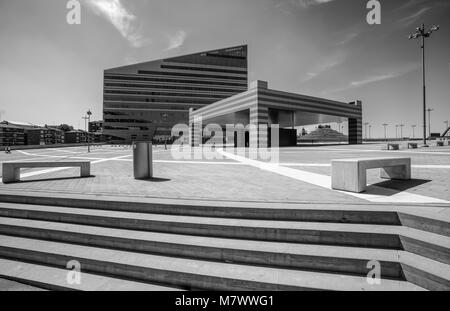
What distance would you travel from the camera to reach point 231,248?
120 inches

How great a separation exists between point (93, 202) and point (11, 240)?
1357 millimetres

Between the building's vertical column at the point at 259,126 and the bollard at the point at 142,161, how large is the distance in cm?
2412

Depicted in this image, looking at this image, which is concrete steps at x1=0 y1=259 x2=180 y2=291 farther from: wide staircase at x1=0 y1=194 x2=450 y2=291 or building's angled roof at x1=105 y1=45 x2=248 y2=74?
building's angled roof at x1=105 y1=45 x2=248 y2=74

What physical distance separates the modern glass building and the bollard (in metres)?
82.9

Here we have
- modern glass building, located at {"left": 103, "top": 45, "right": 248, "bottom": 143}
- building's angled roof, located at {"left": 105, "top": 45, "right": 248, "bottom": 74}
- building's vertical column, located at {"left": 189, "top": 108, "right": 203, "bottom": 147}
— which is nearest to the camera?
building's vertical column, located at {"left": 189, "top": 108, "right": 203, "bottom": 147}

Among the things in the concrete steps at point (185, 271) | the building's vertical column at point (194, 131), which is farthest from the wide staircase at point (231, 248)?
the building's vertical column at point (194, 131)

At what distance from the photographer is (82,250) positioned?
3434 mm

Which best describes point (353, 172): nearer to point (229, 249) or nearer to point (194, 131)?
point (229, 249)

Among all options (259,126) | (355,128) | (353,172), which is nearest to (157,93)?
(259,126)

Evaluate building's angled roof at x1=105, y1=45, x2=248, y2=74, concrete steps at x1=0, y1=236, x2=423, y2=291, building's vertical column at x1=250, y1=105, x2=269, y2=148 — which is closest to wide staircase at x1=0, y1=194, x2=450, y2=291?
concrete steps at x1=0, y1=236, x2=423, y2=291

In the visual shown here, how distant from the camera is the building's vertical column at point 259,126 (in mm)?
30125

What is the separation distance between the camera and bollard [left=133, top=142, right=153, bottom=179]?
23.8ft

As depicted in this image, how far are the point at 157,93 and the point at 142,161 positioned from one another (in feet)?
294
